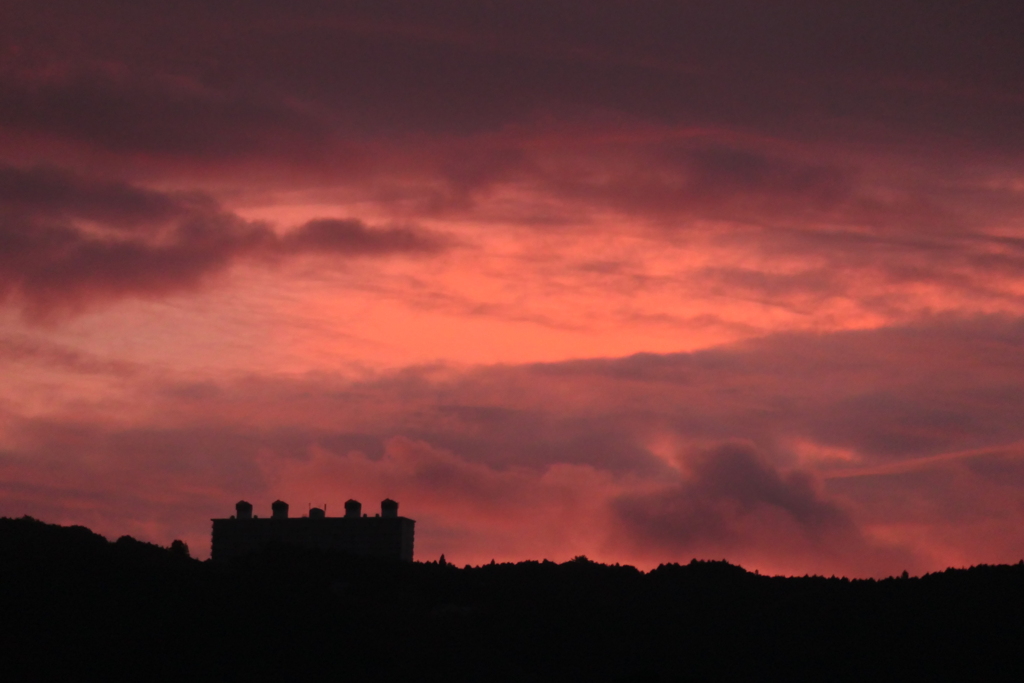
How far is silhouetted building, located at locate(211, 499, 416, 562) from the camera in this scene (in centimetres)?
14550

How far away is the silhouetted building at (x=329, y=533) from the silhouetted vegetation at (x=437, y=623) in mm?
3208

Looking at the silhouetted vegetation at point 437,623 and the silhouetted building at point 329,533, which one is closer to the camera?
the silhouetted vegetation at point 437,623

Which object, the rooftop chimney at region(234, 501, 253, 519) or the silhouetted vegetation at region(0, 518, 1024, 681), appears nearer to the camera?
the silhouetted vegetation at region(0, 518, 1024, 681)

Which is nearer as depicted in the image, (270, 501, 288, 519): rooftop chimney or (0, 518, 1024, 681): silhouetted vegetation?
(0, 518, 1024, 681): silhouetted vegetation

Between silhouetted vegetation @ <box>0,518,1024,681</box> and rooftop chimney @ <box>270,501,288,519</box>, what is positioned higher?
rooftop chimney @ <box>270,501,288,519</box>

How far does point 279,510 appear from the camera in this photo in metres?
148

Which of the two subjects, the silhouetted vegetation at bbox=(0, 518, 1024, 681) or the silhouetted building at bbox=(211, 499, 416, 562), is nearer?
the silhouetted vegetation at bbox=(0, 518, 1024, 681)

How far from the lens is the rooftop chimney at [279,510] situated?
148 m

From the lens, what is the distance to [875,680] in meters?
120

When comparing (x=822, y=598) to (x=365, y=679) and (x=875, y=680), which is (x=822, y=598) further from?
(x=365, y=679)

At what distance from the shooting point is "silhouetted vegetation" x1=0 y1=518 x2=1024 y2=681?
111000mm

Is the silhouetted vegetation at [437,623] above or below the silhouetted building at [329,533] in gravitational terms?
below

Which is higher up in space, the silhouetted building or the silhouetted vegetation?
the silhouetted building

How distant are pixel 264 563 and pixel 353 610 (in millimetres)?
16078
